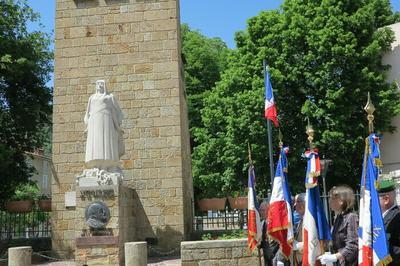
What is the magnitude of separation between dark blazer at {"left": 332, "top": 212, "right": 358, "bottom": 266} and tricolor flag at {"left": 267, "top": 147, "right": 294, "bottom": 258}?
144 centimetres

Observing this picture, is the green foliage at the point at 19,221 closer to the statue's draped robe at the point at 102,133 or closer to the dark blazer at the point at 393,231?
the statue's draped robe at the point at 102,133

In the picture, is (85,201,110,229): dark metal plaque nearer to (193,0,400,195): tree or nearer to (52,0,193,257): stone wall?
(52,0,193,257): stone wall

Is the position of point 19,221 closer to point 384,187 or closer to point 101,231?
point 101,231

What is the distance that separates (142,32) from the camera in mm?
14539

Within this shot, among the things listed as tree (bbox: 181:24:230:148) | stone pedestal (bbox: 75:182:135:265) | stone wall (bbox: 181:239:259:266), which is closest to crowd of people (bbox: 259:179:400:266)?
stone wall (bbox: 181:239:259:266)

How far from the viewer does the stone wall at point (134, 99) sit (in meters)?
13.7

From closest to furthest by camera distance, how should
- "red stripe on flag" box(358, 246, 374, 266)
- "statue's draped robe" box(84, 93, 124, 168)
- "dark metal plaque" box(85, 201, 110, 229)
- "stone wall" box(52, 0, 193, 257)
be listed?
"red stripe on flag" box(358, 246, 374, 266)
"dark metal plaque" box(85, 201, 110, 229)
"statue's draped robe" box(84, 93, 124, 168)
"stone wall" box(52, 0, 193, 257)

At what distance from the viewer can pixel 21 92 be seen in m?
18.2

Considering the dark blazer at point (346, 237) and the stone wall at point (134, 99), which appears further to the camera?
the stone wall at point (134, 99)

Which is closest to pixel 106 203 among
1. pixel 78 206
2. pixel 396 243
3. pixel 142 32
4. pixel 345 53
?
pixel 78 206

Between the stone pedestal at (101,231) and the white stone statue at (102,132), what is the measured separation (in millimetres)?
619

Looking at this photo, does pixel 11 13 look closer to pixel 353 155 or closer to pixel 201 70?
pixel 201 70

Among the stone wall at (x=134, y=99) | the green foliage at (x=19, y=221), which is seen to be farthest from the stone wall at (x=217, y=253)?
the green foliage at (x=19, y=221)

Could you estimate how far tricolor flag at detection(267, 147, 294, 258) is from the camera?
21.6 feet
